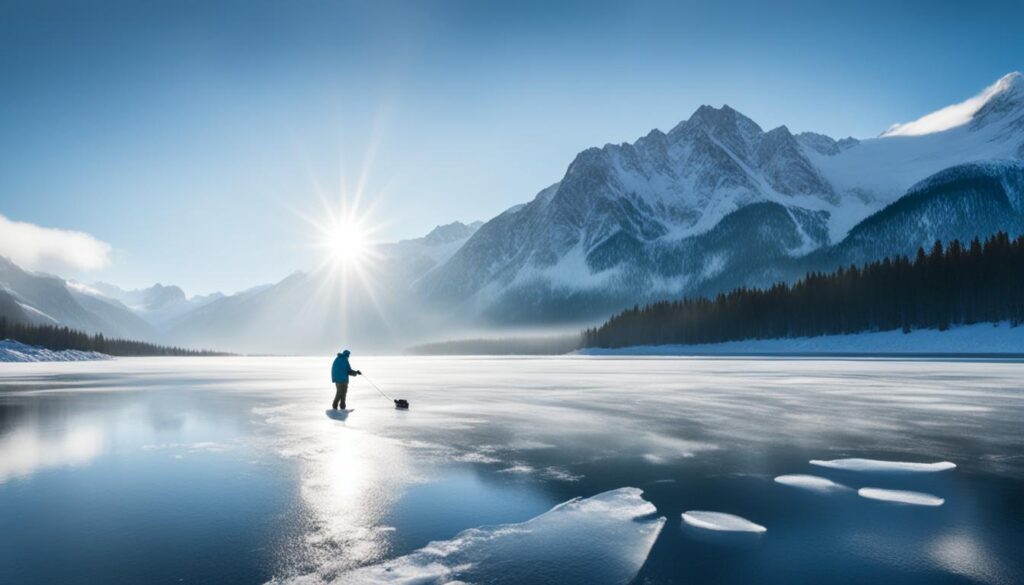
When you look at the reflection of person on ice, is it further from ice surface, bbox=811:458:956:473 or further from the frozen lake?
ice surface, bbox=811:458:956:473

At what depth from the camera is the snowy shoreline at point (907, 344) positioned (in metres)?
77.6

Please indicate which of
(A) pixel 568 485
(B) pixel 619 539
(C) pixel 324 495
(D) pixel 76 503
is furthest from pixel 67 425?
(B) pixel 619 539

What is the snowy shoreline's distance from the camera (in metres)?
77.6

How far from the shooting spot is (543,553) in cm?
738

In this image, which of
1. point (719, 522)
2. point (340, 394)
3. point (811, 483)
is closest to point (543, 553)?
point (719, 522)

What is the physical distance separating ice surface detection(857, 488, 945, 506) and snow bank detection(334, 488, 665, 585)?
13.2ft

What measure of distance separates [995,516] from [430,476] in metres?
9.14

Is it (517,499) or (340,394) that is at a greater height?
(340,394)

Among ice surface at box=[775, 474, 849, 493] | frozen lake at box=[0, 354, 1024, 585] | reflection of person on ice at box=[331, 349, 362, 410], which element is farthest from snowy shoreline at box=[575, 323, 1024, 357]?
reflection of person on ice at box=[331, 349, 362, 410]

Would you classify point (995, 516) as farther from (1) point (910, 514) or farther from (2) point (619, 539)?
(2) point (619, 539)

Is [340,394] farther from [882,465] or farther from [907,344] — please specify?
[907,344]

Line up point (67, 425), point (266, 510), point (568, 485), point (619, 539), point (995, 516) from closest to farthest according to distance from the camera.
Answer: point (619, 539)
point (995, 516)
point (266, 510)
point (568, 485)
point (67, 425)

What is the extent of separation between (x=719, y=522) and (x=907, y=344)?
9769 cm

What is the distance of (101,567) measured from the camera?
6.93 m
